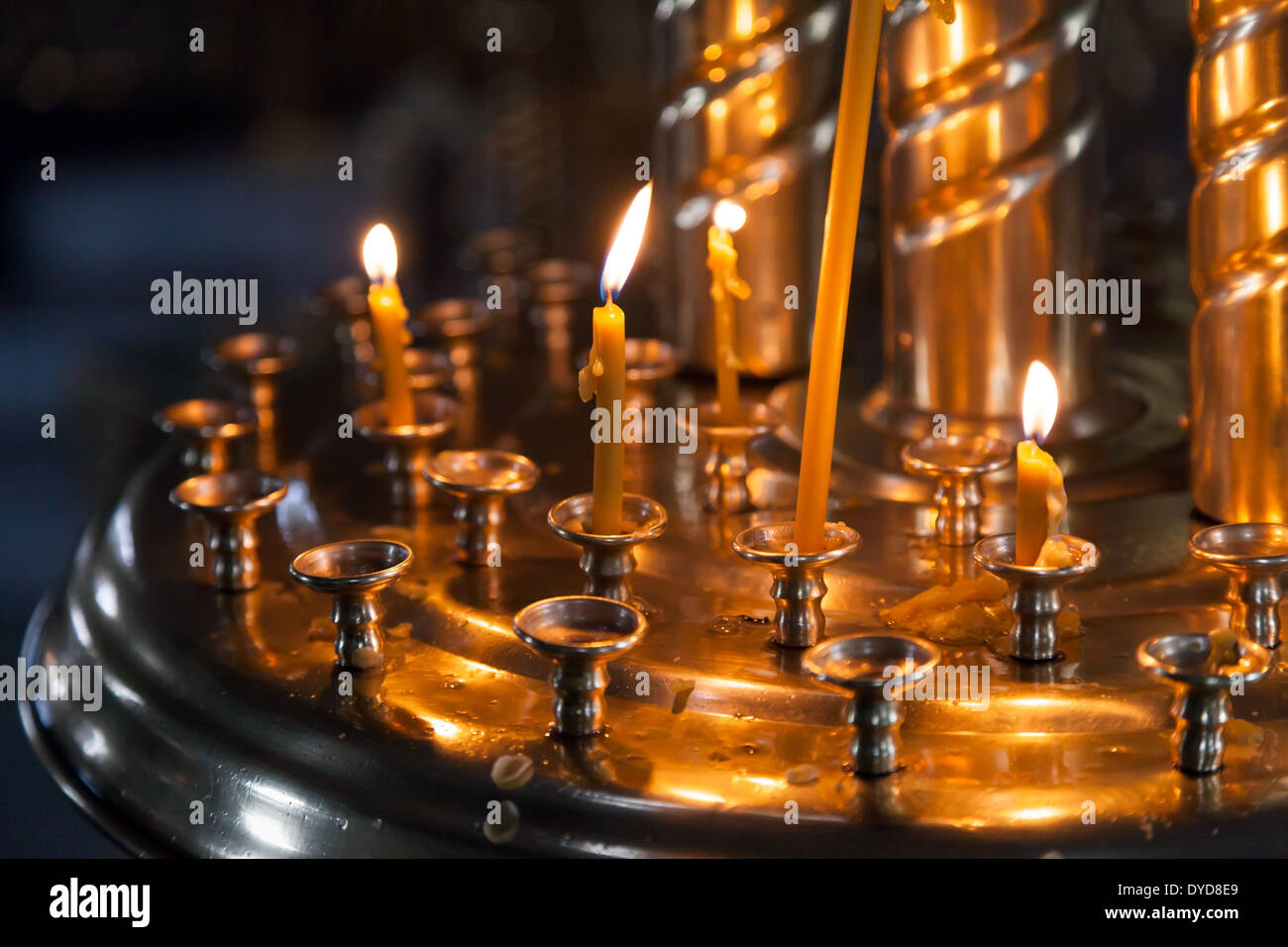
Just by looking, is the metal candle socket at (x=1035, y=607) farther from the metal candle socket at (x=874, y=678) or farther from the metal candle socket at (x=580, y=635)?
the metal candle socket at (x=580, y=635)

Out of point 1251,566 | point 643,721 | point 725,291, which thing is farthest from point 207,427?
point 1251,566

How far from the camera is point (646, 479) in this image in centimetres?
116

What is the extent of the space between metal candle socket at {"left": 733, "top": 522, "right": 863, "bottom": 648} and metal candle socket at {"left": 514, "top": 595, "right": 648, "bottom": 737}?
0.26ft

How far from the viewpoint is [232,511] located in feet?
3.20

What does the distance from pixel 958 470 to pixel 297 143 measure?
2.28 meters

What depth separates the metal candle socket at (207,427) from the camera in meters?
1.17

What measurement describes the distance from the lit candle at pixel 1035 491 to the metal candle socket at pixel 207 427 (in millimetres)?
583

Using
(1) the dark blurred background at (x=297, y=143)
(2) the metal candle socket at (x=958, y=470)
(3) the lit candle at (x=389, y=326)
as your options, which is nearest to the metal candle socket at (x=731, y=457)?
(2) the metal candle socket at (x=958, y=470)

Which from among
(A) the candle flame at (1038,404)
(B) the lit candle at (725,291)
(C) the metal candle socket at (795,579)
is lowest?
(C) the metal candle socket at (795,579)

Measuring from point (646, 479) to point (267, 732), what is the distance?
1.28 ft

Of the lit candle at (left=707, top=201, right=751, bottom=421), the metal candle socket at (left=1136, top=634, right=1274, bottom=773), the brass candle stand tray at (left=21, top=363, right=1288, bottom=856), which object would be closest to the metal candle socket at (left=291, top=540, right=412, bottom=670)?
the brass candle stand tray at (left=21, top=363, right=1288, bottom=856)

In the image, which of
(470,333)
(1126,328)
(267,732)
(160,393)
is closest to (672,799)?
(267,732)

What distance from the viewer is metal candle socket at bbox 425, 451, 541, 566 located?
3.27ft
